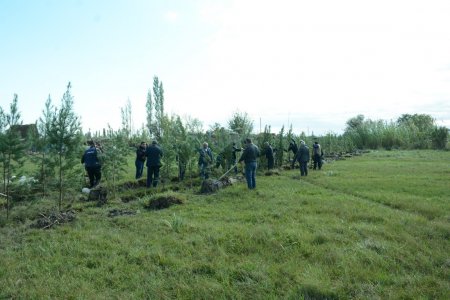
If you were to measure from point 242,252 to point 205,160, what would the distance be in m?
9.56

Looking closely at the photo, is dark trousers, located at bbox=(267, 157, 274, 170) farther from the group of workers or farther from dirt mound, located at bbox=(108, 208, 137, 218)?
dirt mound, located at bbox=(108, 208, 137, 218)

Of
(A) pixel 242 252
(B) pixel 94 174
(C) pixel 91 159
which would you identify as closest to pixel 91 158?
(C) pixel 91 159

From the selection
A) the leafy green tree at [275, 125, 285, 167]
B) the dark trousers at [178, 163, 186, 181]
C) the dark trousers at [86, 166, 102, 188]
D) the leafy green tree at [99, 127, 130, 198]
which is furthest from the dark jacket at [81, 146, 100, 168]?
the leafy green tree at [275, 125, 285, 167]

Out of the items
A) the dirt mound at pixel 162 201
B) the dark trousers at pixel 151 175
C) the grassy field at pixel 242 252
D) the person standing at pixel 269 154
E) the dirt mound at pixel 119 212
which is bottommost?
the grassy field at pixel 242 252

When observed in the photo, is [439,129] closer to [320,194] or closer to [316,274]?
[320,194]

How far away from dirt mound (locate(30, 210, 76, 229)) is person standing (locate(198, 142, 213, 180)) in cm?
720

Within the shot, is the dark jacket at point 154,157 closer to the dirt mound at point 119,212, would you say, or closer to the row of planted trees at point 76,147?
the row of planted trees at point 76,147

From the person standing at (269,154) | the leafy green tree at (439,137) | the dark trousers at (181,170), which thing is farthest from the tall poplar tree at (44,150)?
the leafy green tree at (439,137)

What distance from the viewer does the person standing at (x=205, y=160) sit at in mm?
15859

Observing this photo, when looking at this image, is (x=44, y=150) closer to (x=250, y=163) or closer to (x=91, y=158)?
(x=91, y=158)

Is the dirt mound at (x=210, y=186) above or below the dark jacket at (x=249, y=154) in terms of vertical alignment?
below

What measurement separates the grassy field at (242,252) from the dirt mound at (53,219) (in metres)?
0.19

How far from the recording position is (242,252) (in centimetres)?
658

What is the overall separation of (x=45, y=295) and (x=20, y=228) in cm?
428
